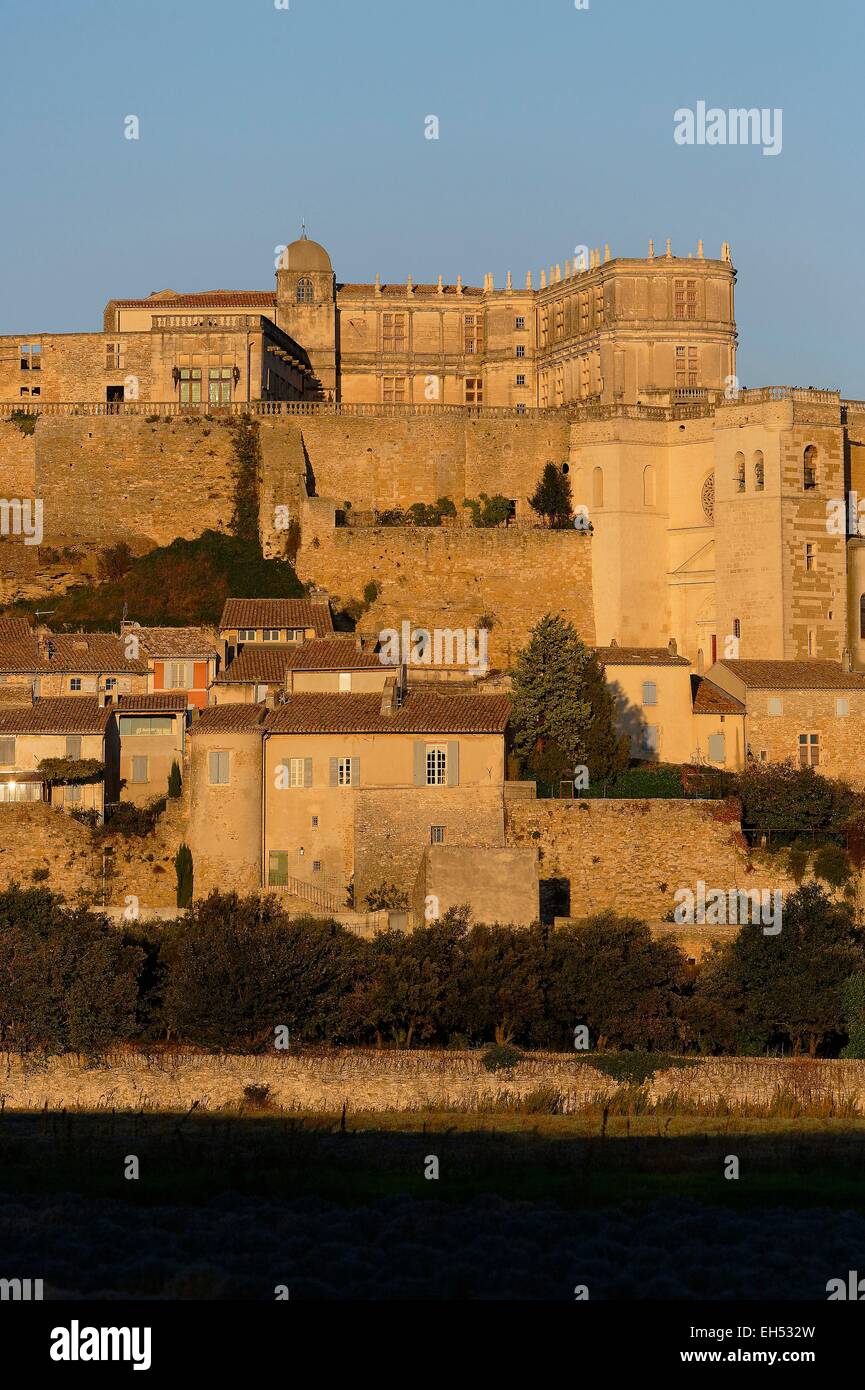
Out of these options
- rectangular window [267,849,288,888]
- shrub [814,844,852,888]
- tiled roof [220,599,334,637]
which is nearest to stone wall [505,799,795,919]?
shrub [814,844,852,888]

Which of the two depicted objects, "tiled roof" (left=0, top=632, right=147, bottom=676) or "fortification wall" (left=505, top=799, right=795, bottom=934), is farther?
"tiled roof" (left=0, top=632, right=147, bottom=676)

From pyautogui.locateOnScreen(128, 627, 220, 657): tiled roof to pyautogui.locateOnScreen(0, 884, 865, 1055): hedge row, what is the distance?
41.0 feet

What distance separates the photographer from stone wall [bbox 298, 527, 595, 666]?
193 feet

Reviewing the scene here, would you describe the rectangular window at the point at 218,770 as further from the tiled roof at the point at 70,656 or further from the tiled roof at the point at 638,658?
the tiled roof at the point at 638,658

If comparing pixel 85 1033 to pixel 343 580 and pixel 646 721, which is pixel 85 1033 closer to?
pixel 646 721

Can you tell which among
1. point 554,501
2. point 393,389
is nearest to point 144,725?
point 554,501

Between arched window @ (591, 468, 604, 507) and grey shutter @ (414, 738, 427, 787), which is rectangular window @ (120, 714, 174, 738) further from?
arched window @ (591, 468, 604, 507)

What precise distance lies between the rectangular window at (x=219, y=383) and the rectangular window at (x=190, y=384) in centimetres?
31

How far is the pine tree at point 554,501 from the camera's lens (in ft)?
200

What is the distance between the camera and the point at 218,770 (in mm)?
42844

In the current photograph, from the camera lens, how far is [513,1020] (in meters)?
37.8

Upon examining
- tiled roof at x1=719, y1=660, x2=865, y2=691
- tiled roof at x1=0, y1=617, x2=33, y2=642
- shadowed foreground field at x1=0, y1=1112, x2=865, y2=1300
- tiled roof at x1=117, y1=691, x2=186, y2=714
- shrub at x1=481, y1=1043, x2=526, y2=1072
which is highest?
tiled roof at x1=0, y1=617, x2=33, y2=642

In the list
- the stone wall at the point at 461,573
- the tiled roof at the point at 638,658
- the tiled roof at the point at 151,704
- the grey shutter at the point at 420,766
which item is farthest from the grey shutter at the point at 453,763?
the stone wall at the point at 461,573

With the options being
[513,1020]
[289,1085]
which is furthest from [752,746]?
[289,1085]
